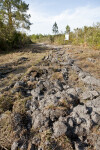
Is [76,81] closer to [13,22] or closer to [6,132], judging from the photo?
[6,132]

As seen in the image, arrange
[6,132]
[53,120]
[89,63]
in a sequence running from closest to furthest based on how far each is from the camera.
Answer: [6,132] → [53,120] → [89,63]

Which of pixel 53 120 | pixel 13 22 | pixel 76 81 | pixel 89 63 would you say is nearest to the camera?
pixel 53 120

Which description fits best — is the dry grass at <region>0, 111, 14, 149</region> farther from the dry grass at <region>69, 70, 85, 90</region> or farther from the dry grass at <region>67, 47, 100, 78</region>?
the dry grass at <region>67, 47, 100, 78</region>

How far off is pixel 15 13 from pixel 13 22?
113cm

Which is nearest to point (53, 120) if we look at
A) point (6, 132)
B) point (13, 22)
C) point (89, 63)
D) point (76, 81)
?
point (6, 132)

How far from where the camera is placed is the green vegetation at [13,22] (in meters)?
9.41

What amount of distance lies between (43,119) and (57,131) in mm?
310

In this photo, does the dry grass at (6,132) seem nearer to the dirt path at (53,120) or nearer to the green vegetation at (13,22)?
the dirt path at (53,120)

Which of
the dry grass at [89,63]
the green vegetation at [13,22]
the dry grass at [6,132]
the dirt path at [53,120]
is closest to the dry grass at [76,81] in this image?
the dirt path at [53,120]

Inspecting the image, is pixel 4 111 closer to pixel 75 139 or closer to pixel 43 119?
pixel 43 119

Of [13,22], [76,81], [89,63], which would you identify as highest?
[13,22]

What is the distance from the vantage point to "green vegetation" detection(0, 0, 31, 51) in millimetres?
9406

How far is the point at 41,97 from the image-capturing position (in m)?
2.34

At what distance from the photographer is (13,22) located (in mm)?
11344
